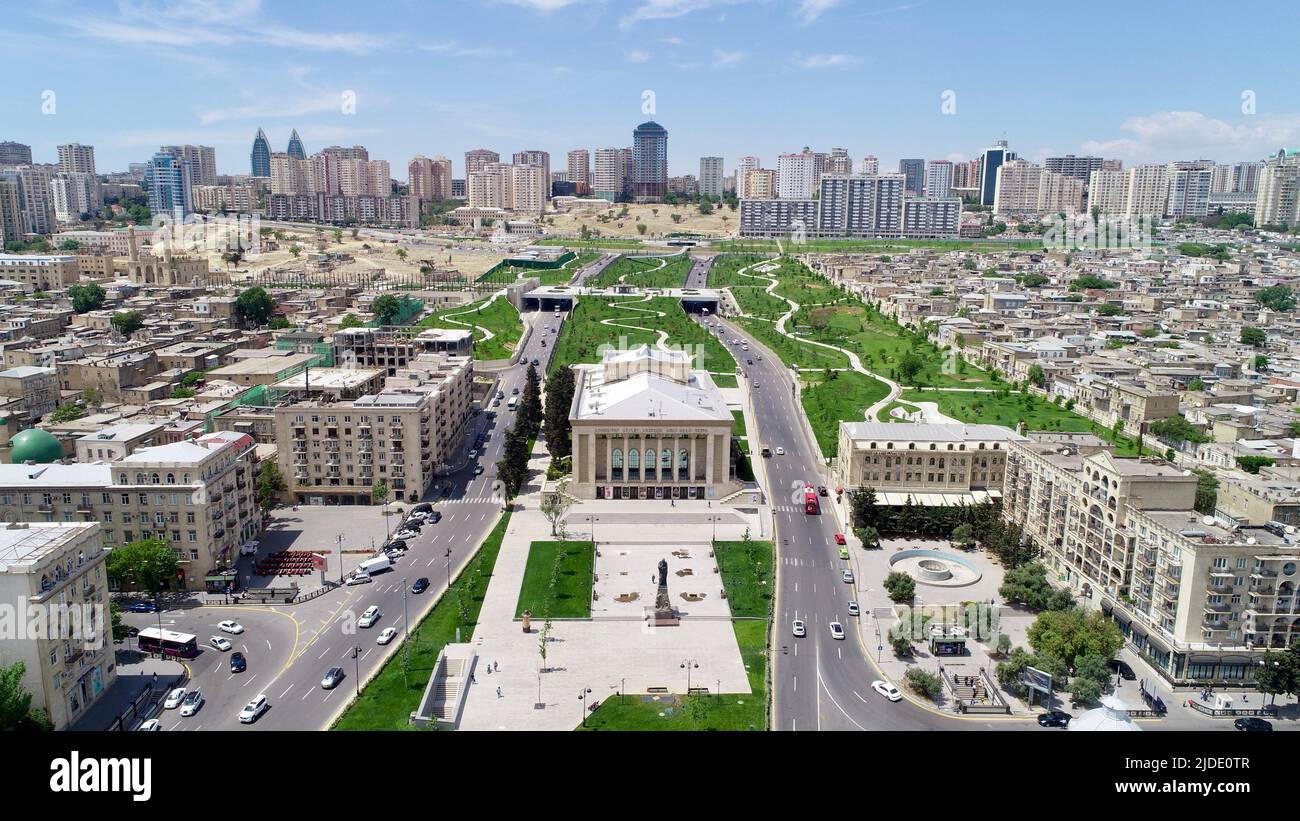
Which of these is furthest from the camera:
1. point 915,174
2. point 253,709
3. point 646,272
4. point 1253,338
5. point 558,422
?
point 915,174

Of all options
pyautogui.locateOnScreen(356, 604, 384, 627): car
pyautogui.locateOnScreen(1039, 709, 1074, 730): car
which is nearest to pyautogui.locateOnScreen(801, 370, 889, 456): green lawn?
pyautogui.locateOnScreen(1039, 709, 1074, 730): car

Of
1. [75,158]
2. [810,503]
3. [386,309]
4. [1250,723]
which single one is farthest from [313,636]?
[75,158]

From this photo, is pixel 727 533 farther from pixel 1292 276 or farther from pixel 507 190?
pixel 507 190

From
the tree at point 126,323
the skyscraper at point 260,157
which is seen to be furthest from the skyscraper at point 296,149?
the tree at point 126,323

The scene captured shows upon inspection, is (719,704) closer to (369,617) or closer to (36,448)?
(369,617)

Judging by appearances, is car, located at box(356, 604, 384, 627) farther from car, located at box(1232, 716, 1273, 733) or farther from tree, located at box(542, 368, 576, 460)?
car, located at box(1232, 716, 1273, 733)

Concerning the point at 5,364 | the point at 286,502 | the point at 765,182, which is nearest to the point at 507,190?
the point at 765,182

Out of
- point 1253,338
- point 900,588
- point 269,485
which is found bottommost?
point 900,588
